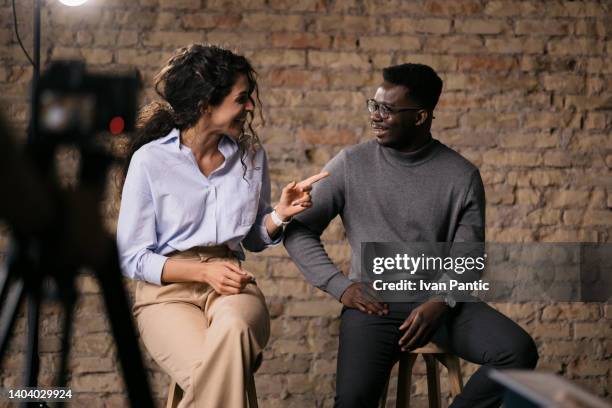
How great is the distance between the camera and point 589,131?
3.98 meters

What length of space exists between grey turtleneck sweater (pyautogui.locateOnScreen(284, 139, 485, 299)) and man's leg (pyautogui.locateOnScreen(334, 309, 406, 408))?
0.15 metres

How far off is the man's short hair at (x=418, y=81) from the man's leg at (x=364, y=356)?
2.49 ft

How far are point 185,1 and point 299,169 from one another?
0.91 m

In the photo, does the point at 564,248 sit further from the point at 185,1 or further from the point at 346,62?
the point at 185,1

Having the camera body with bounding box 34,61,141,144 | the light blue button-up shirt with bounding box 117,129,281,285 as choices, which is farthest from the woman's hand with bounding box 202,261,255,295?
the camera body with bounding box 34,61,141,144

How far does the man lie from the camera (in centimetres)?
265

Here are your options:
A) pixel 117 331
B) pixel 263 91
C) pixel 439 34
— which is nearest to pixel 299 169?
pixel 263 91

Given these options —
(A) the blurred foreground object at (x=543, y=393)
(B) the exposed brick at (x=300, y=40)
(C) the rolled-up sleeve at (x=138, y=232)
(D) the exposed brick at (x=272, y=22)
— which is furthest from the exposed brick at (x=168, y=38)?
(A) the blurred foreground object at (x=543, y=393)

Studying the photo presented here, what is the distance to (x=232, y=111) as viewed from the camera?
2.65 m

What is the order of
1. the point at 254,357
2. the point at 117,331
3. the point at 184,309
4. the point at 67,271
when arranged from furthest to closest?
the point at 184,309 < the point at 254,357 < the point at 117,331 < the point at 67,271

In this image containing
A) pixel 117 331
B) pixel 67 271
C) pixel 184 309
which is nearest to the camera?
pixel 67 271

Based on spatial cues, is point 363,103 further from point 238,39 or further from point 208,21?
point 208,21

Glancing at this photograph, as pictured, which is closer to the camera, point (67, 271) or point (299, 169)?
point (67, 271)

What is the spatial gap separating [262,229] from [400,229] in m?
0.48
